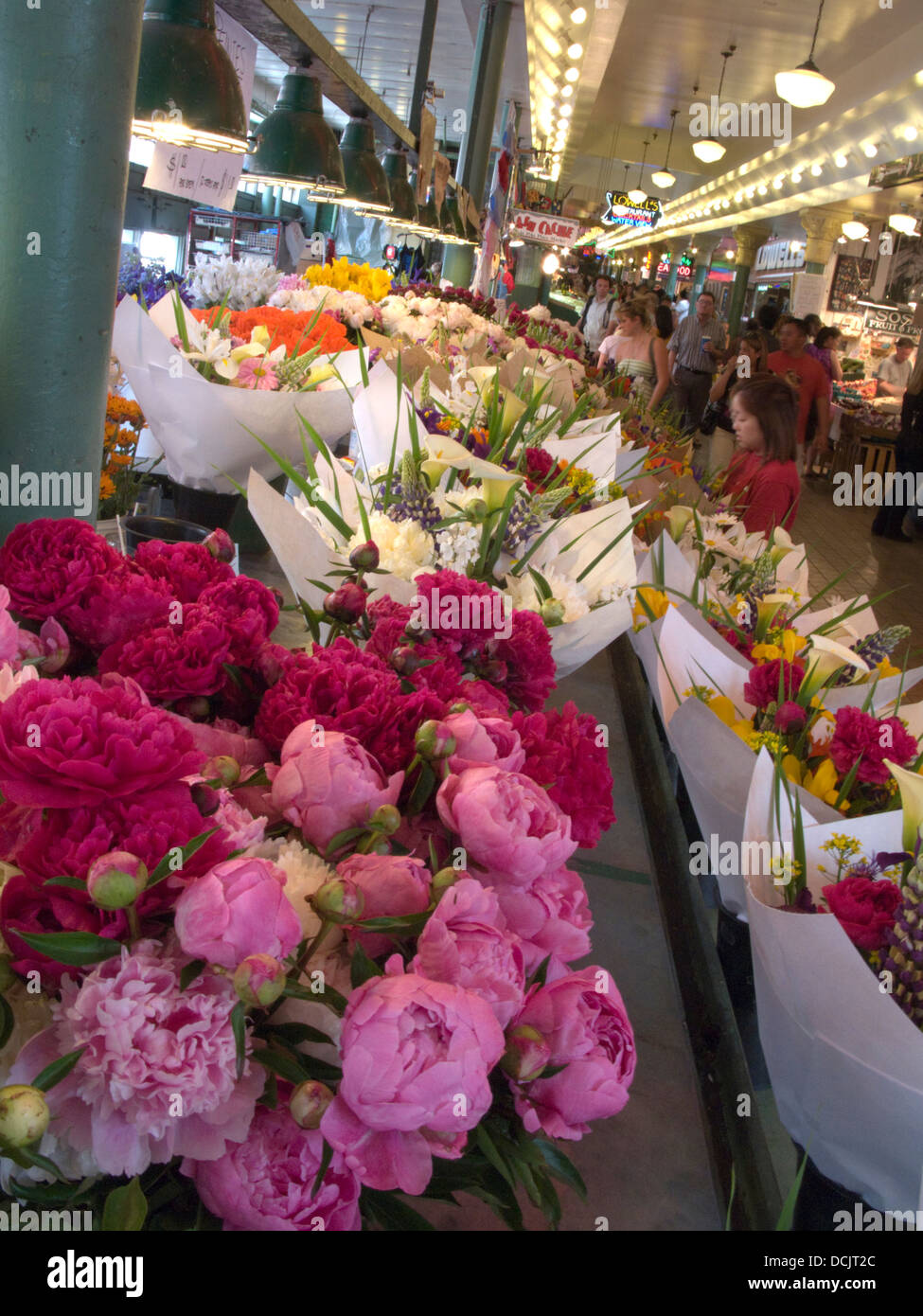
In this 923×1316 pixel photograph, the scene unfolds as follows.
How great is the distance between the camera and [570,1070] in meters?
0.59

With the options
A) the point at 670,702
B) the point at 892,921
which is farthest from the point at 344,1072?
the point at 670,702

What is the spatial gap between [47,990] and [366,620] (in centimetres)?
56

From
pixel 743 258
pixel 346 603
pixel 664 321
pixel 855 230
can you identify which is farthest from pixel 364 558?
pixel 743 258

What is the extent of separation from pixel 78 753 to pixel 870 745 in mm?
1099

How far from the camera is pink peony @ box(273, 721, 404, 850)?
62 cm

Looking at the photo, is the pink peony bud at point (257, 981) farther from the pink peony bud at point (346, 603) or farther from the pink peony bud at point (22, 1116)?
the pink peony bud at point (346, 603)

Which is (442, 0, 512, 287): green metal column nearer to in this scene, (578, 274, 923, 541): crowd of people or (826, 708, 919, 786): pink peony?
(578, 274, 923, 541): crowd of people

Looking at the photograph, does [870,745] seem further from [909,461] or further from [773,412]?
[909,461]

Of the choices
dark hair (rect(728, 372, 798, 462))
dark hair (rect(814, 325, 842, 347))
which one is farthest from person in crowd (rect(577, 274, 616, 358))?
dark hair (rect(728, 372, 798, 462))

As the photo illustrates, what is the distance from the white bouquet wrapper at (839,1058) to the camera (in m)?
0.88

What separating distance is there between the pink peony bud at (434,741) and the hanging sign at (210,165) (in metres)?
1.72

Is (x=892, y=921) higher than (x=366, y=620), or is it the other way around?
(x=366, y=620)
